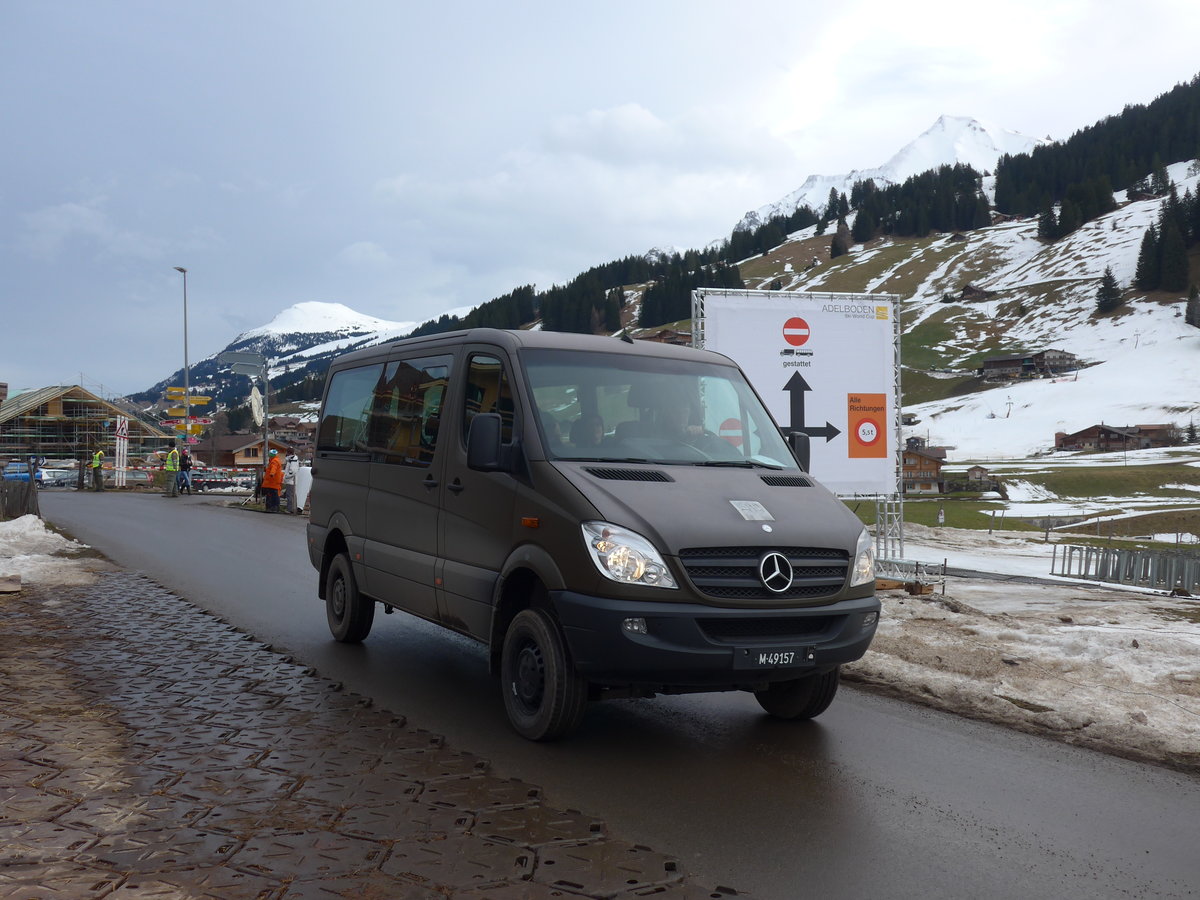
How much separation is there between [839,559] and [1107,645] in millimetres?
4011

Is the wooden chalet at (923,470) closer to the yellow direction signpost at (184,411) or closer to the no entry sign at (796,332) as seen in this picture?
the yellow direction signpost at (184,411)

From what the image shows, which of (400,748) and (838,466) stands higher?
(838,466)

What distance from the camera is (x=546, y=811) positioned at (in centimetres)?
458

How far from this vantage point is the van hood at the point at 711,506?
5285mm

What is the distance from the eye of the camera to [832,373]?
1442 centimetres

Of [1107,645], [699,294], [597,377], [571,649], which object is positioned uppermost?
[699,294]

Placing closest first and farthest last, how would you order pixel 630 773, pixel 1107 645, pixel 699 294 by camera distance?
pixel 630 773
pixel 1107 645
pixel 699 294

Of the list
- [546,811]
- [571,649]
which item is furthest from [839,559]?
[546,811]

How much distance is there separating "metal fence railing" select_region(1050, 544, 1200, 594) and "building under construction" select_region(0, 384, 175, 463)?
279 feet

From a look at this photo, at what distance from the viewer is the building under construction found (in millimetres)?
94312

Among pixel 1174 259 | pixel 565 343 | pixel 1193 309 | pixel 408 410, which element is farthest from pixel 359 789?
pixel 1174 259

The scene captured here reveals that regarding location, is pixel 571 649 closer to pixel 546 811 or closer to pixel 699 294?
pixel 546 811

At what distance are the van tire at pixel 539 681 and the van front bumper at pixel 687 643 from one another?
0.15 meters

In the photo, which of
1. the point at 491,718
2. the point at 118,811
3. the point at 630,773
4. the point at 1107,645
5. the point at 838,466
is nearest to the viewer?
the point at 118,811
